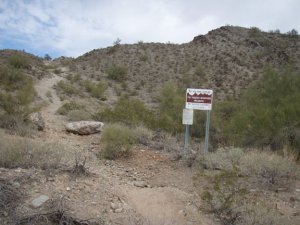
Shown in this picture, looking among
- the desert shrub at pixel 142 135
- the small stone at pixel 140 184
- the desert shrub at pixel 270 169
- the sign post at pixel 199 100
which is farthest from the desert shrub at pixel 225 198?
the desert shrub at pixel 142 135

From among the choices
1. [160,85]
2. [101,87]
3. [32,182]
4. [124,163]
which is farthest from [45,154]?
[160,85]

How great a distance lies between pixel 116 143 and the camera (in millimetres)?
10516

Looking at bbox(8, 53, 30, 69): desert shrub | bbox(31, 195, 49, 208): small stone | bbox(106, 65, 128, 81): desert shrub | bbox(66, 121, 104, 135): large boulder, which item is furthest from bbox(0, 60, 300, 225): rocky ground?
bbox(106, 65, 128, 81): desert shrub

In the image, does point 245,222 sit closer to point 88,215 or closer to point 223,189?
point 223,189

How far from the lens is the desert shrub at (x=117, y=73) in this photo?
37375mm

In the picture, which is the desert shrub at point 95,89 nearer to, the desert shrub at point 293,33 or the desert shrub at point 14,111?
the desert shrub at point 14,111

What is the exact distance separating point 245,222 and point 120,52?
41.0 meters

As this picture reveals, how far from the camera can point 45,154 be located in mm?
8336

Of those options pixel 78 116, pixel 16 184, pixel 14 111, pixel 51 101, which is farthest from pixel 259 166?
pixel 51 101

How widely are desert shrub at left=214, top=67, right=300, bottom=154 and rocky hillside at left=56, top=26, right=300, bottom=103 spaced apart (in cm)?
1607

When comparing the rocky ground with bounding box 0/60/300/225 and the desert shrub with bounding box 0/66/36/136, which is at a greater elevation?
the desert shrub with bounding box 0/66/36/136

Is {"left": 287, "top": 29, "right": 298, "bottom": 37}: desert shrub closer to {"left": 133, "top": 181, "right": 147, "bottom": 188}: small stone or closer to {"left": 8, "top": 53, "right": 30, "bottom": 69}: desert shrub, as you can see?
{"left": 8, "top": 53, "right": 30, "bottom": 69}: desert shrub

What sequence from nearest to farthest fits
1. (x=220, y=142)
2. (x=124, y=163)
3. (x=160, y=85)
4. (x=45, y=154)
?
(x=45, y=154), (x=124, y=163), (x=220, y=142), (x=160, y=85)

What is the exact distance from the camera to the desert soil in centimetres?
633
